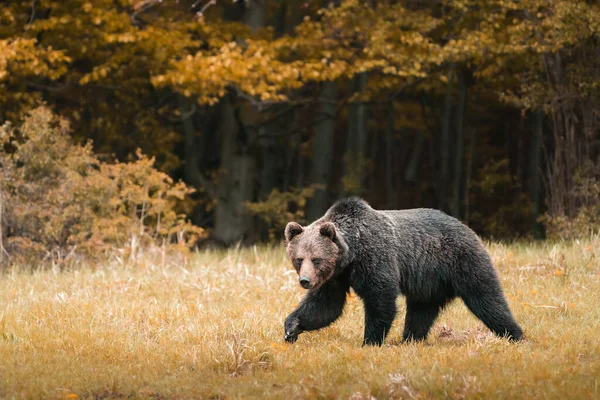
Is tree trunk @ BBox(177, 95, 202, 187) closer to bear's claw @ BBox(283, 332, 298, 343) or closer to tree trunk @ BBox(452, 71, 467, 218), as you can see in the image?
tree trunk @ BBox(452, 71, 467, 218)

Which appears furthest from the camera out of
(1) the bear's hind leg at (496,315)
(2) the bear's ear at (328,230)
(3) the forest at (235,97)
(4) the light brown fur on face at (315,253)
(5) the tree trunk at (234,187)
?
(5) the tree trunk at (234,187)

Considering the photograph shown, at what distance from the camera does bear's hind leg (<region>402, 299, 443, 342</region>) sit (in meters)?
8.96

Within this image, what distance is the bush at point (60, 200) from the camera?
15.7 meters

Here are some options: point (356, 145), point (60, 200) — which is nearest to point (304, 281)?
point (60, 200)

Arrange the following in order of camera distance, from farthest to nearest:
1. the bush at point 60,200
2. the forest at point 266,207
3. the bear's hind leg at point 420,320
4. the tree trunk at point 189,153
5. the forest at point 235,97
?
the tree trunk at point 189,153 < the forest at point 235,97 < the bush at point 60,200 < the bear's hind leg at point 420,320 < the forest at point 266,207

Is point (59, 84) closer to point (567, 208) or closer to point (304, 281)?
point (567, 208)

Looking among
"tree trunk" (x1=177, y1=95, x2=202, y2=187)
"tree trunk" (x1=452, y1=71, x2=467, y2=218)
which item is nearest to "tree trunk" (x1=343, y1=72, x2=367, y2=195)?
"tree trunk" (x1=452, y1=71, x2=467, y2=218)

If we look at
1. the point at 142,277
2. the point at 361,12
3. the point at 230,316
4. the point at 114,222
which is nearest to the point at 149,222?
the point at 114,222

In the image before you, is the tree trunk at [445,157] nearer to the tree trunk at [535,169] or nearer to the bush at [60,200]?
the tree trunk at [535,169]

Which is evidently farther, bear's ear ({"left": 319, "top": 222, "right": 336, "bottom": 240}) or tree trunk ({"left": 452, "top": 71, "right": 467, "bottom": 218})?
tree trunk ({"left": 452, "top": 71, "right": 467, "bottom": 218})

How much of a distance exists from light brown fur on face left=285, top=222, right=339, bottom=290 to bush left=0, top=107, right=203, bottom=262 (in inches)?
Answer: 302

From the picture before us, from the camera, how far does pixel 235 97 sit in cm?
2436

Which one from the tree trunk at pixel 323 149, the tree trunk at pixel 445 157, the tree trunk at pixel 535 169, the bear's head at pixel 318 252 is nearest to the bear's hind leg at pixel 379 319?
the bear's head at pixel 318 252

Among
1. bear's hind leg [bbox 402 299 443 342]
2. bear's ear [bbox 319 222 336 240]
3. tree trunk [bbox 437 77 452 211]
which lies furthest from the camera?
tree trunk [bbox 437 77 452 211]
